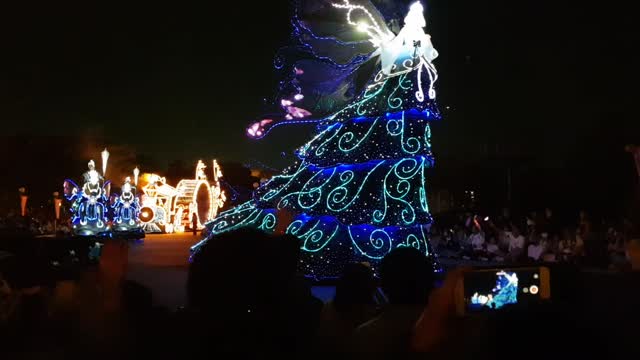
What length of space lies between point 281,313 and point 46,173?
5294 centimetres

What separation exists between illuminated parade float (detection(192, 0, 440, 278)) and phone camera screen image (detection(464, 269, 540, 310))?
737 centimetres

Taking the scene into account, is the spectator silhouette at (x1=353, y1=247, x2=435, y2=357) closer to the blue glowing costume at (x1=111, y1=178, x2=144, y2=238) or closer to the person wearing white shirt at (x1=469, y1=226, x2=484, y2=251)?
the person wearing white shirt at (x1=469, y1=226, x2=484, y2=251)

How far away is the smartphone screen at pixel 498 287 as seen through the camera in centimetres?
341

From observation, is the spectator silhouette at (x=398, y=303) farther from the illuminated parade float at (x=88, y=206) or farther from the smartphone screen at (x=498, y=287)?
the illuminated parade float at (x=88, y=206)

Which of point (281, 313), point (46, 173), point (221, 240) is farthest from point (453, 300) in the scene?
point (46, 173)

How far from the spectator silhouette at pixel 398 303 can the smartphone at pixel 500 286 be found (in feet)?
0.72

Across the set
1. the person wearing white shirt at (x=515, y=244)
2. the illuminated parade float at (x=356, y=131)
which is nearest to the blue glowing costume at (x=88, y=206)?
the person wearing white shirt at (x=515, y=244)

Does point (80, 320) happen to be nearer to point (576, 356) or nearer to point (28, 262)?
point (576, 356)

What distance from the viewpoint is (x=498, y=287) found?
358cm

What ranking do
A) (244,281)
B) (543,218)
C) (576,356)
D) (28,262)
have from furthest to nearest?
(543,218), (28,262), (244,281), (576,356)

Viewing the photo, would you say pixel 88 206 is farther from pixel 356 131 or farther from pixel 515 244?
pixel 356 131

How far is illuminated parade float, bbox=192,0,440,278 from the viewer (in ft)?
36.9

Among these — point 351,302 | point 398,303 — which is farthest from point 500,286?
point 351,302

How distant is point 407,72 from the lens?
1131cm
